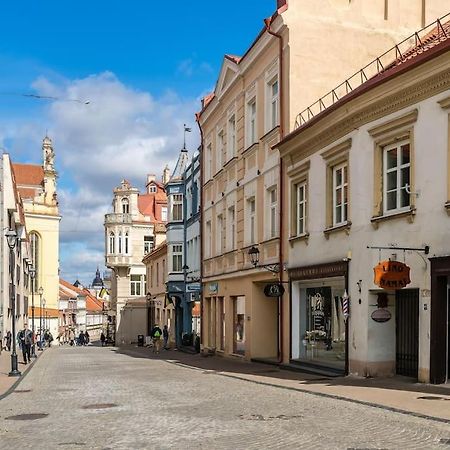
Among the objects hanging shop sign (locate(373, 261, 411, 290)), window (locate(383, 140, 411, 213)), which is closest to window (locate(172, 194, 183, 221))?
window (locate(383, 140, 411, 213))

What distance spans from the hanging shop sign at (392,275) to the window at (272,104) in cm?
968

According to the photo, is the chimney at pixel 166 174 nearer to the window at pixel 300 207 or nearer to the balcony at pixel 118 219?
the balcony at pixel 118 219

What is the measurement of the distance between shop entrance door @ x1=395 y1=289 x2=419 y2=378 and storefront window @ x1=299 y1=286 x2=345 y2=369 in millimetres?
2176

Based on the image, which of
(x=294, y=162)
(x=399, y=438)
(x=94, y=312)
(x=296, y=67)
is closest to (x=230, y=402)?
(x=399, y=438)

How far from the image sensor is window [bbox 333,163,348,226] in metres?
18.9

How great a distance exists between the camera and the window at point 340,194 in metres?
18.9

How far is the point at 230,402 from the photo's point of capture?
13.6m

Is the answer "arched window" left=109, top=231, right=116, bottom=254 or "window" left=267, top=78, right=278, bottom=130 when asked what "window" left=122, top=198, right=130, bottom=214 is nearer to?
"arched window" left=109, top=231, right=116, bottom=254

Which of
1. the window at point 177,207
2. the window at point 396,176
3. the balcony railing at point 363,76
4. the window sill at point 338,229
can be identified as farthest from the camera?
the window at point 177,207

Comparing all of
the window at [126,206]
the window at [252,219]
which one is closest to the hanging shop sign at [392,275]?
the window at [252,219]

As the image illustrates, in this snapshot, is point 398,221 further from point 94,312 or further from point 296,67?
point 94,312

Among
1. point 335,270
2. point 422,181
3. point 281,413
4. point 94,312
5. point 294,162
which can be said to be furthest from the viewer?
point 94,312

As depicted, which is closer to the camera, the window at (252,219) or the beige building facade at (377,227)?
the beige building facade at (377,227)

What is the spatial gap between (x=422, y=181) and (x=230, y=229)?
15.2m
